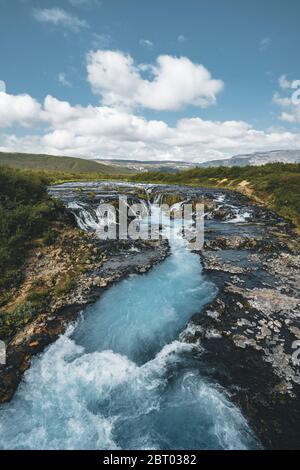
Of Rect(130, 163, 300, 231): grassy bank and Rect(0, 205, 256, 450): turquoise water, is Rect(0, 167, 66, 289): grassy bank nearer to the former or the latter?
Rect(0, 205, 256, 450): turquoise water

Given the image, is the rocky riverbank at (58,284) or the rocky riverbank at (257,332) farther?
the rocky riverbank at (58,284)

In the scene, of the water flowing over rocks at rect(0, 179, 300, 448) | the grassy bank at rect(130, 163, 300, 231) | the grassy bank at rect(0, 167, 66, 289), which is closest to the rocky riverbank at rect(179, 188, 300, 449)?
the water flowing over rocks at rect(0, 179, 300, 448)

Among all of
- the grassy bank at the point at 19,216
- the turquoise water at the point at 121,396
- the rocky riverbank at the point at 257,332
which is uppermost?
the grassy bank at the point at 19,216

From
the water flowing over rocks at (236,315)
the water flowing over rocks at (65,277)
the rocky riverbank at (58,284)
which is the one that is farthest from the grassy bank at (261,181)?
the rocky riverbank at (58,284)

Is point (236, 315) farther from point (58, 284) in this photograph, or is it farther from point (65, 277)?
point (65, 277)

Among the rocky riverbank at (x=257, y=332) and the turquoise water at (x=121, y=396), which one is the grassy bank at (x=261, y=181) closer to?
the rocky riverbank at (x=257, y=332)

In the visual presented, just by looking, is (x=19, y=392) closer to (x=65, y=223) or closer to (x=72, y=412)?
(x=72, y=412)
